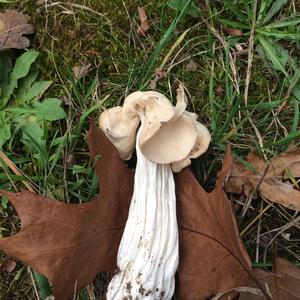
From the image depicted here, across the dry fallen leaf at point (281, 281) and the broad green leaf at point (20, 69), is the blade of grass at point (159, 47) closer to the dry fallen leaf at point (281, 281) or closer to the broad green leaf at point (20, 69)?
the broad green leaf at point (20, 69)

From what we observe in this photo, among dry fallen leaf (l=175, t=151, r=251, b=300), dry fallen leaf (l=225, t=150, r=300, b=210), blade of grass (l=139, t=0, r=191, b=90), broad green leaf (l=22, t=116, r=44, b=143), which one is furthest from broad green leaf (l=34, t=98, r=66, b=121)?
dry fallen leaf (l=225, t=150, r=300, b=210)

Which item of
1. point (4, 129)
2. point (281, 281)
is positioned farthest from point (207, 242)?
point (4, 129)

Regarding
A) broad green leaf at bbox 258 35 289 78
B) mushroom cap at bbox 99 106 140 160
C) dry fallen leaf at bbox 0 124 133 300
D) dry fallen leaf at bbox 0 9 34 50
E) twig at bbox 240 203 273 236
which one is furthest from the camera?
dry fallen leaf at bbox 0 9 34 50

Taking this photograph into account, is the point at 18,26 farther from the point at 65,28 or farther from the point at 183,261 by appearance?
the point at 183,261

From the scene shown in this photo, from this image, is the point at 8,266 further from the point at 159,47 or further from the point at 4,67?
the point at 159,47

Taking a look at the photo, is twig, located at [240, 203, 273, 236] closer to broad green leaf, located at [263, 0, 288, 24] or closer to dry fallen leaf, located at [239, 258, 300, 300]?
dry fallen leaf, located at [239, 258, 300, 300]
